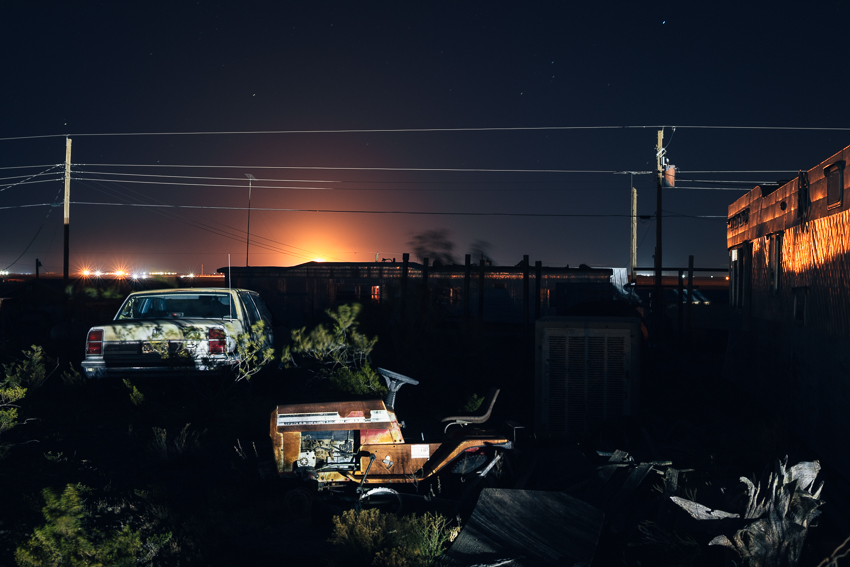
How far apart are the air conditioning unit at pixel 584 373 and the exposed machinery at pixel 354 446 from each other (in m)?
3.49

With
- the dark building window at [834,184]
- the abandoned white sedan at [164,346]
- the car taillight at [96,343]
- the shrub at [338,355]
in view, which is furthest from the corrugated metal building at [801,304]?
the car taillight at [96,343]

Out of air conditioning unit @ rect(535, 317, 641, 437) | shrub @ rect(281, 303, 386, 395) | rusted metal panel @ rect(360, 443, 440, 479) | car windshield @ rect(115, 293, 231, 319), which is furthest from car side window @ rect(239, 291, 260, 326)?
air conditioning unit @ rect(535, 317, 641, 437)

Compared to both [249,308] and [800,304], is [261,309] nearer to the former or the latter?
[249,308]

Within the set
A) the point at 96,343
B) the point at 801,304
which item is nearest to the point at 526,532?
the point at 801,304

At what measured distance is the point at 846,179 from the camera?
6.52 metres

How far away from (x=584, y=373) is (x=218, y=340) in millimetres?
5303

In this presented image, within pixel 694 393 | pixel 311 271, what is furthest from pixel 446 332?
pixel 311 271

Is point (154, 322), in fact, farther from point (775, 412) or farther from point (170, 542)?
point (775, 412)

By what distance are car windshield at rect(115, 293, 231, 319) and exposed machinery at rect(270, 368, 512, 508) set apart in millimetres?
3792

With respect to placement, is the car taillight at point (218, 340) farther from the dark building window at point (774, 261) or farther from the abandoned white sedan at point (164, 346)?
the dark building window at point (774, 261)

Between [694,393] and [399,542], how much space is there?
8012 mm

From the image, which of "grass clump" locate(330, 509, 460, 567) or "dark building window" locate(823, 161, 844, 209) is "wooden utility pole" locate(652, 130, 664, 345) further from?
"grass clump" locate(330, 509, 460, 567)

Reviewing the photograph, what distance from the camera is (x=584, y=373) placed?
29.5 ft

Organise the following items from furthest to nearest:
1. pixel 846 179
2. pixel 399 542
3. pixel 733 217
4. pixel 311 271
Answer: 1. pixel 311 271
2. pixel 733 217
3. pixel 846 179
4. pixel 399 542
